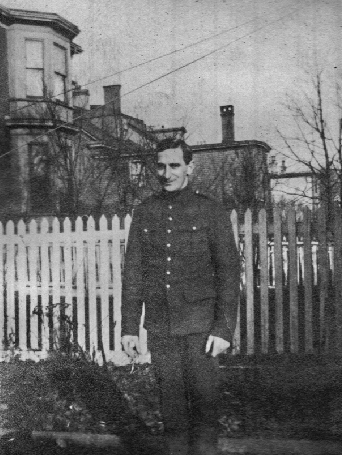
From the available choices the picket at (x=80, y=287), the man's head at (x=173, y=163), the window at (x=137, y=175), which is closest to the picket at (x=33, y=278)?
the picket at (x=80, y=287)

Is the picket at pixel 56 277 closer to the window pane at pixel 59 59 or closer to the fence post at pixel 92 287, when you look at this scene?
the fence post at pixel 92 287

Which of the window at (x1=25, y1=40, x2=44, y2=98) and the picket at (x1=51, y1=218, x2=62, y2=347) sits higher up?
the window at (x1=25, y1=40, x2=44, y2=98)

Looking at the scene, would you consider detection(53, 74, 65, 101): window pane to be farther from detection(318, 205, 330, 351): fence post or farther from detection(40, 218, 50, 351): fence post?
detection(318, 205, 330, 351): fence post

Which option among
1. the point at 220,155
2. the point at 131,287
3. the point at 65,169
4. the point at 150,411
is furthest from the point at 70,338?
the point at 220,155

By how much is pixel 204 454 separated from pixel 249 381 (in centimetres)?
221

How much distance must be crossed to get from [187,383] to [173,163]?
4.18ft

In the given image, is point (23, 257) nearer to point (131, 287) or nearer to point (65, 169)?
point (131, 287)

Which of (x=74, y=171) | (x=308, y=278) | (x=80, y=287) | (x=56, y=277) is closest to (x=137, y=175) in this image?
(x=74, y=171)

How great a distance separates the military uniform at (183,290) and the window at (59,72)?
54.3 feet

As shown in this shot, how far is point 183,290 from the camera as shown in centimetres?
330

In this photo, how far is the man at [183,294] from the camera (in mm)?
3238

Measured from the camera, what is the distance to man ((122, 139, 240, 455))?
3.24 meters

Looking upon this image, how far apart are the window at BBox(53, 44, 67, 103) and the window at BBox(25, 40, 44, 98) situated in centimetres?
48

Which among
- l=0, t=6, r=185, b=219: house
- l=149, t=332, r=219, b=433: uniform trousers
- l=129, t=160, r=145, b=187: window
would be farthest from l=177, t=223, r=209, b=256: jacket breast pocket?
l=129, t=160, r=145, b=187: window
